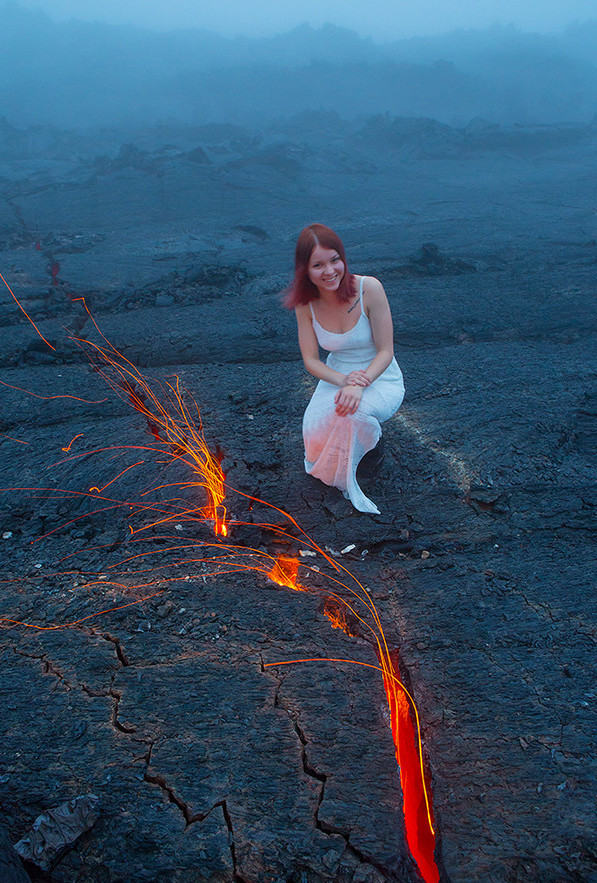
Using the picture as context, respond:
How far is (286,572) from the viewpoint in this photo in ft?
9.55

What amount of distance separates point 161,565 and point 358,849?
5.37 feet

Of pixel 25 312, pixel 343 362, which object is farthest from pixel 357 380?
pixel 25 312

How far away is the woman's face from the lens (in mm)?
3004

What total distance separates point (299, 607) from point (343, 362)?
165cm

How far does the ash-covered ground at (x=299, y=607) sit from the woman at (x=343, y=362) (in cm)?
28

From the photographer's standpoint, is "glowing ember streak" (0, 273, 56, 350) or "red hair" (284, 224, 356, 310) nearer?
"red hair" (284, 224, 356, 310)

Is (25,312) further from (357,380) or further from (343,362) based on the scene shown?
(357,380)

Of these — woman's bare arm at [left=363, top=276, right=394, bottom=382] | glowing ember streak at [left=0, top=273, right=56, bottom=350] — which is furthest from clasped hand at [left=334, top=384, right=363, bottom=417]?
glowing ember streak at [left=0, top=273, right=56, bottom=350]

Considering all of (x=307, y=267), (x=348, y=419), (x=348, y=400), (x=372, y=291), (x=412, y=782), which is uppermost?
(x=307, y=267)

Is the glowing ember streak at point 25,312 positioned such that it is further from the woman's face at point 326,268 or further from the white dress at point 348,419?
the woman's face at point 326,268

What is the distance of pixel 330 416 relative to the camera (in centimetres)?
324

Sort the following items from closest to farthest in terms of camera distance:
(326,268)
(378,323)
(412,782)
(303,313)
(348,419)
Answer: (412,782) < (326,268) < (348,419) < (378,323) < (303,313)

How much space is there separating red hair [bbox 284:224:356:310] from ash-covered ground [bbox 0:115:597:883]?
1.14 m

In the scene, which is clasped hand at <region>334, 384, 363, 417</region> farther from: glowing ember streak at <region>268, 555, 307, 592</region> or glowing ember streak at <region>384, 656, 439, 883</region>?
glowing ember streak at <region>384, 656, 439, 883</region>
